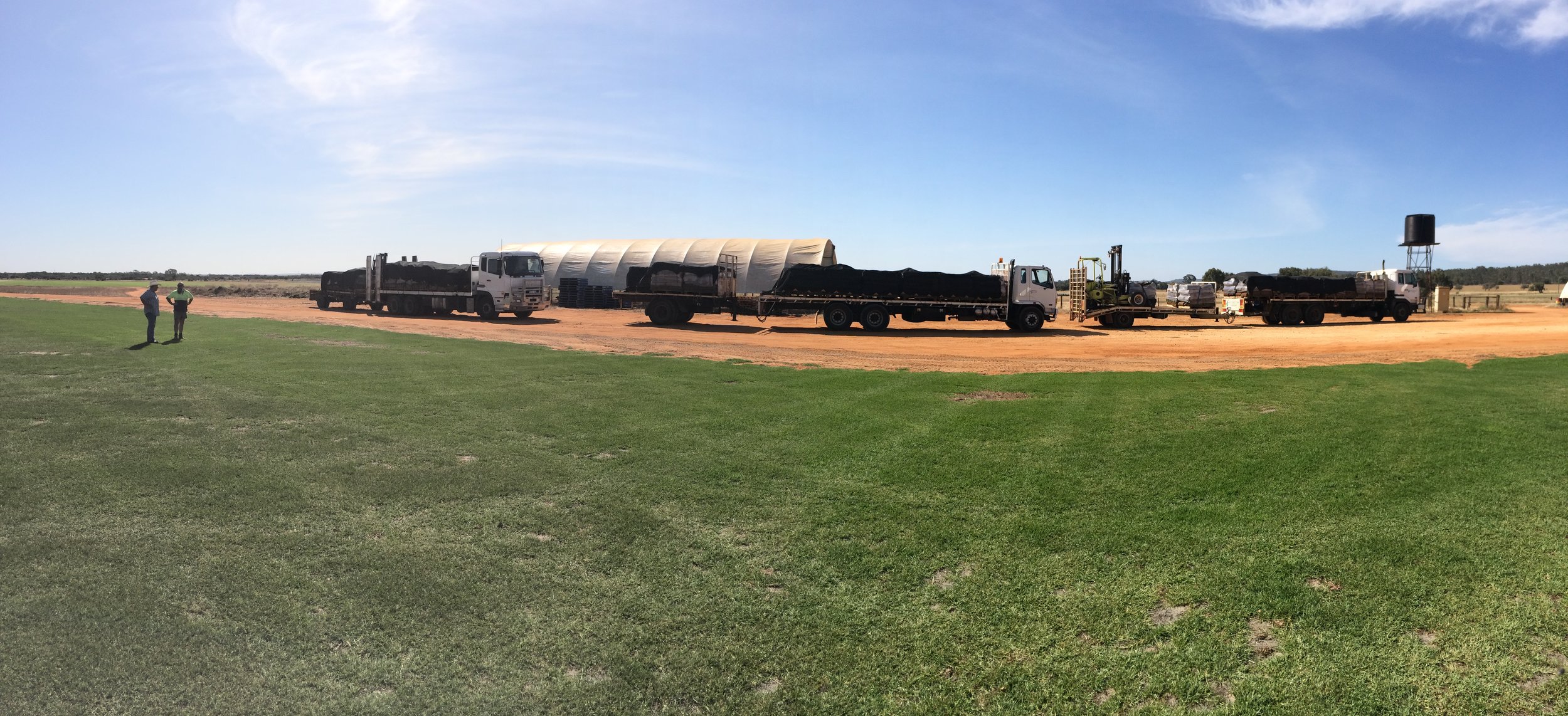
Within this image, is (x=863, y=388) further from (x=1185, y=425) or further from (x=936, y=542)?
(x=936, y=542)

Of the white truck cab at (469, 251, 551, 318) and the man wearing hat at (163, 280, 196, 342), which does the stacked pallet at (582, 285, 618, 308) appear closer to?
the white truck cab at (469, 251, 551, 318)

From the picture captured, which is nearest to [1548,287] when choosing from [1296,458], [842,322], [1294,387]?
[842,322]

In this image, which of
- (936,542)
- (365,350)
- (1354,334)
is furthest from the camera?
(1354,334)

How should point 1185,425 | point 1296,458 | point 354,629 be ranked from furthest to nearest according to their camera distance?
point 1185,425 → point 1296,458 → point 354,629

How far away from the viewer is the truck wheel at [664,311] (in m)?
33.4

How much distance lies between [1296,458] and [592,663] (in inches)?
285

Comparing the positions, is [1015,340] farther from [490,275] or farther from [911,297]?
[490,275]

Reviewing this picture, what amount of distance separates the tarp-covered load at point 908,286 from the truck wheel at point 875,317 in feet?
1.49

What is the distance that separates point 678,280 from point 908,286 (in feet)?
32.0

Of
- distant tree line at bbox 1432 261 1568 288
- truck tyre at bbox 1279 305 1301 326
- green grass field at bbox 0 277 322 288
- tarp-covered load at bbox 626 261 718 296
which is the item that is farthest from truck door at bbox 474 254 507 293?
distant tree line at bbox 1432 261 1568 288

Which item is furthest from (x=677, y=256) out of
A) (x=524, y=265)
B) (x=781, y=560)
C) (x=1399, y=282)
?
(x=781, y=560)

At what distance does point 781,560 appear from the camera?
5.46 metres

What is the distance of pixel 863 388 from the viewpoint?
44.2 feet

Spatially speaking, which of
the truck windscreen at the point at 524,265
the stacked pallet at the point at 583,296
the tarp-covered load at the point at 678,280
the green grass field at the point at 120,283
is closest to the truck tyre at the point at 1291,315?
the tarp-covered load at the point at 678,280
